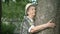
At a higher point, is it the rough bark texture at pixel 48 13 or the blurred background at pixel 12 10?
the rough bark texture at pixel 48 13

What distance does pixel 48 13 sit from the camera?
356 centimetres

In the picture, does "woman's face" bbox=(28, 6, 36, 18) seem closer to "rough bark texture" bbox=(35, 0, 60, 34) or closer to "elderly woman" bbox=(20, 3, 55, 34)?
"elderly woman" bbox=(20, 3, 55, 34)

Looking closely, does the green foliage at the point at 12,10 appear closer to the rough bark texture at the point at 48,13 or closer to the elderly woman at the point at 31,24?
the elderly woman at the point at 31,24

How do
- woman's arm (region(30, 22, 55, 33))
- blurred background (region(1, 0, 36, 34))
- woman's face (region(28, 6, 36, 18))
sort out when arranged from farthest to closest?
blurred background (region(1, 0, 36, 34))
woman's face (region(28, 6, 36, 18))
woman's arm (region(30, 22, 55, 33))

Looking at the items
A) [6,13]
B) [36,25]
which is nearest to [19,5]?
[6,13]

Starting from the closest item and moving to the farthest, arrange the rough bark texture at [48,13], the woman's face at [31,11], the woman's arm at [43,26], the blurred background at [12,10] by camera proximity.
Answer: the woman's arm at [43,26] → the rough bark texture at [48,13] → the woman's face at [31,11] → the blurred background at [12,10]

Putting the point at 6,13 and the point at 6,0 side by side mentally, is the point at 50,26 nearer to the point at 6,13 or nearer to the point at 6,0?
the point at 6,0

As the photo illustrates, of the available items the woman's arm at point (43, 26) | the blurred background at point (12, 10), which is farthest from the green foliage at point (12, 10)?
the woman's arm at point (43, 26)

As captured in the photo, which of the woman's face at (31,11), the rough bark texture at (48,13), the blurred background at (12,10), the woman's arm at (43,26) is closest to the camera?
the woman's arm at (43,26)

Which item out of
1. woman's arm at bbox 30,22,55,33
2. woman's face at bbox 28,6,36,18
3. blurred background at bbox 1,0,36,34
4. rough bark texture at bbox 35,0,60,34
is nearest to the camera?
woman's arm at bbox 30,22,55,33

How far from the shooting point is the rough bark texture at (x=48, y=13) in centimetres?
353

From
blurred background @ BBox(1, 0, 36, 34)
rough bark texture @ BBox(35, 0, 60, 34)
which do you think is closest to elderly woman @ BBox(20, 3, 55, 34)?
rough bark texture @ BBox(35, 0, 60, 34)

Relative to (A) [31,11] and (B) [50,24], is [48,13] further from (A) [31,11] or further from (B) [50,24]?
(A) [31,11]

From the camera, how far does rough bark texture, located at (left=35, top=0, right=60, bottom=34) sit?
11.6 feet
